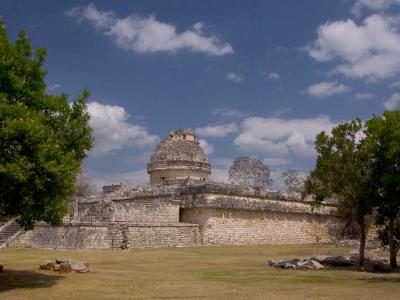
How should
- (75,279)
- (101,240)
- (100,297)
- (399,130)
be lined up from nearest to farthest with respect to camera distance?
(100,297), (75,279), (399,130), (101,240)

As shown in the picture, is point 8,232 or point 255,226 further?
point 255,226

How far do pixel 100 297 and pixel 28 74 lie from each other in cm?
579

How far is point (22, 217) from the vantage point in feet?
42.2

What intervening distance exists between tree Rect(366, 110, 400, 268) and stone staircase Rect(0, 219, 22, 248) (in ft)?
64.7

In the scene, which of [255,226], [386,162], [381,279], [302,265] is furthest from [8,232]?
[381,279]

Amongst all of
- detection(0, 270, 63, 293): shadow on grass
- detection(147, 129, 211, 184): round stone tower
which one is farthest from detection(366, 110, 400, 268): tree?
detection(147, 129, 211, 184): round stone tower

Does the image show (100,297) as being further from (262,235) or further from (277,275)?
(262,235)

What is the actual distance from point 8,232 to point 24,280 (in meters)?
17.6

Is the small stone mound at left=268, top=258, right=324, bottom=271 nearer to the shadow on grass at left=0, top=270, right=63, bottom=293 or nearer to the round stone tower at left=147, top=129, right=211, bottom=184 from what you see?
the shadow on grass at left=0, top=270, right=63, bottom=293

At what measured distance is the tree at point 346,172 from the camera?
17203 millimetres

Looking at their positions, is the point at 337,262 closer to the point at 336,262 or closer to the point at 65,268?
the point at 336,262

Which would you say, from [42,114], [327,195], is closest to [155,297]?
[42,114]

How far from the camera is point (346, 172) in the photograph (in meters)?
17.2

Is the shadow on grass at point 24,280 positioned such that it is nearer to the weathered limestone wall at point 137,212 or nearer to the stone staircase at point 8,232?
the stone staircase at point 8,232
